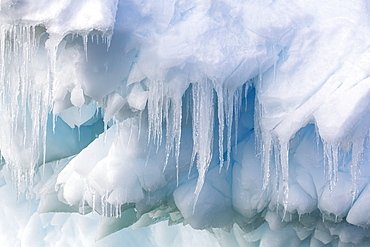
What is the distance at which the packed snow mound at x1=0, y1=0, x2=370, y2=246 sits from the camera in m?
2.00

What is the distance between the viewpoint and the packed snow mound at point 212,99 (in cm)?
200

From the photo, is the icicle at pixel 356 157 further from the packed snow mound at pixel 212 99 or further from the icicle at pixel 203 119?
the icicle at pixel 203 119

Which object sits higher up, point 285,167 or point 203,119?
point 203,119

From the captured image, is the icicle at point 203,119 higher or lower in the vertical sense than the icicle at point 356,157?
higher

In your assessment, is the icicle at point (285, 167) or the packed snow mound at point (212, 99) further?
the icicle at point (285, 167)

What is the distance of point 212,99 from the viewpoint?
2.11 meters

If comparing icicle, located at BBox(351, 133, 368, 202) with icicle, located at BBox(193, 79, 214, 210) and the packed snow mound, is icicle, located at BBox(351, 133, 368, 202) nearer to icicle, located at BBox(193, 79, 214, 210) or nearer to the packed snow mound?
the packed snow mound

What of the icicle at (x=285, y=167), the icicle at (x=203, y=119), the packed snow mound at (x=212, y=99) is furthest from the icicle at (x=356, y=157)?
the icicle at (x=203, y=119)

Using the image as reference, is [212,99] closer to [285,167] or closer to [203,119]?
[203,119]

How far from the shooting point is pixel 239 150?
251 centimetres

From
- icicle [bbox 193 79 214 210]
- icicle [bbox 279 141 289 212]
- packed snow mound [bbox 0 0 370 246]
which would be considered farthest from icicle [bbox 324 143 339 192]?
icicle [bbox 193 79 214 210]

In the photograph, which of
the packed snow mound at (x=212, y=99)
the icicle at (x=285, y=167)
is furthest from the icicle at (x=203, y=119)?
the icicle at (x=285, y=167)

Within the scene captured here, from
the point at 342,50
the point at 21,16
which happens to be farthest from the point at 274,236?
the point at 21,16

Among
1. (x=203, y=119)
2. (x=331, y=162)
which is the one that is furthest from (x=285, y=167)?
(x=203, y=119)
